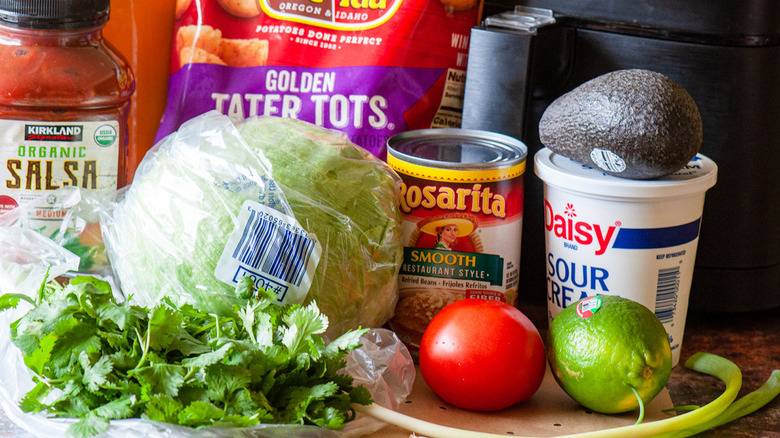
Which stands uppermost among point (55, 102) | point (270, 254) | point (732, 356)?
point (55, 102)

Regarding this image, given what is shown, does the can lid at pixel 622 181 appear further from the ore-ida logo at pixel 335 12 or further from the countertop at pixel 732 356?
the ore-ida logo at pixel 335 12

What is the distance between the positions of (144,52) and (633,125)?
2.26 ft

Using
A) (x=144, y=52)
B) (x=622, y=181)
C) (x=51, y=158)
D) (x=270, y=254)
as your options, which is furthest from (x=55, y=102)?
(x=622, y=181)

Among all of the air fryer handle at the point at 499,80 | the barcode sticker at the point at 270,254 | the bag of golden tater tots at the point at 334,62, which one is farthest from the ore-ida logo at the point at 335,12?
the barcode sticker at the point at 270,254

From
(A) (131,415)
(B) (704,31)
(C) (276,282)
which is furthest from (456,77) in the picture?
(A) (131,415)

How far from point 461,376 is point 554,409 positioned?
113 millimetres

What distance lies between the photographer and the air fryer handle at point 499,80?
983 millimetres

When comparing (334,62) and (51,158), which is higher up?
(334,62)

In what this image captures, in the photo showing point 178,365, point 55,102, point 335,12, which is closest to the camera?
point 178,365

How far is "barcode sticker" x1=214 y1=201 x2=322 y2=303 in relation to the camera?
0.84 meters

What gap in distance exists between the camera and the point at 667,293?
36.0 inches

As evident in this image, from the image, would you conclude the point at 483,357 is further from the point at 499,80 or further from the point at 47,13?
the point at 47,13

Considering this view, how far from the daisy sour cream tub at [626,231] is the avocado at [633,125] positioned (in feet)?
0.07

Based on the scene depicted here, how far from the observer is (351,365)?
33.4 inches
